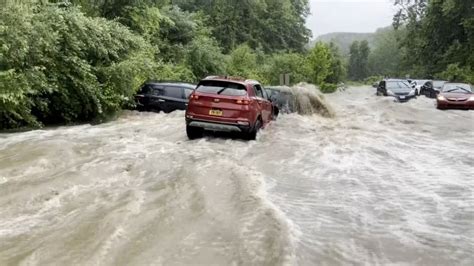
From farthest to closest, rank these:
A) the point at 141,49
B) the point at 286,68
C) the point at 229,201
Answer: the point at 286,68 < the point at 141,49 < the point at 229,201

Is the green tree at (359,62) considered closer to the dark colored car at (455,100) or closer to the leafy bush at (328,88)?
the leafy bush at (328,88)

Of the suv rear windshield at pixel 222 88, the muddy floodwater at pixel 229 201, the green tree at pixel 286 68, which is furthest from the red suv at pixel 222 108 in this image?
the green tree at pixel 286 68

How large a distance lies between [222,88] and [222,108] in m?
0.52

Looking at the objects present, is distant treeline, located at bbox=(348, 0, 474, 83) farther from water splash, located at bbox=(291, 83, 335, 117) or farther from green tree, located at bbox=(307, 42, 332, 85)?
water splash, located at bbox=(291, 83, 335, 117)

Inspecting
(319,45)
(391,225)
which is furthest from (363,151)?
(319,45)

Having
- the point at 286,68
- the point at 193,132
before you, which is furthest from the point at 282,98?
the point at 286,68

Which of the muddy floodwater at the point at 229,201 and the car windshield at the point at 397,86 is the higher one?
the muddy floodwater at the point at 229,201

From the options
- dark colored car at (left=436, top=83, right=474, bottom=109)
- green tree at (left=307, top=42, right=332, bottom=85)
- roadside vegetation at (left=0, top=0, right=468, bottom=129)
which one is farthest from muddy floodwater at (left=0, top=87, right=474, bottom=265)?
green tree at (left=307, top=42, right=332, bottom=85)

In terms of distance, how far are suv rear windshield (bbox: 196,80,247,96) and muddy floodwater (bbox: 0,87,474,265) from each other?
113 centimetres

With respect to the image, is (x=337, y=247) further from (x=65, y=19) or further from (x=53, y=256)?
(x=65, y=19)

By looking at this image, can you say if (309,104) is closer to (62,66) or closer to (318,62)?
(62,66)

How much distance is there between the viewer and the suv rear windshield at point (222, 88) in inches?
504

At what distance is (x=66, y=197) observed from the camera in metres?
7.22

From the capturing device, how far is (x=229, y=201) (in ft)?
23.6
